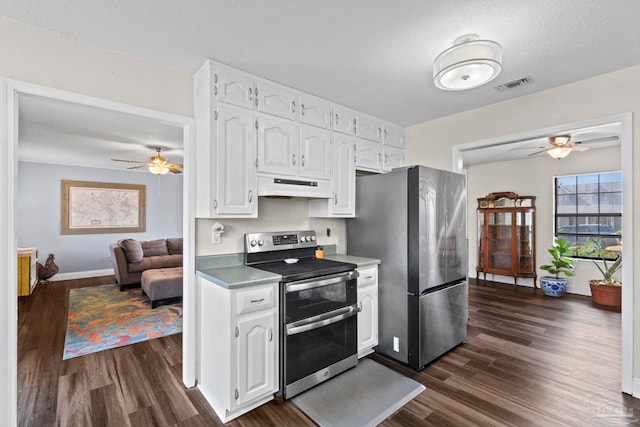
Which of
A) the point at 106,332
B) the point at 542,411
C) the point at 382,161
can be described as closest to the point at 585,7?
the point at 382,161

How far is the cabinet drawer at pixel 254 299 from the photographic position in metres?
1.95

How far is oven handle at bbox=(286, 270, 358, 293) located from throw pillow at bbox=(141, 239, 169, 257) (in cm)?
484

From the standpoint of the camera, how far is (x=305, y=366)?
224 cm

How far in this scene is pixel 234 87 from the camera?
2.32m

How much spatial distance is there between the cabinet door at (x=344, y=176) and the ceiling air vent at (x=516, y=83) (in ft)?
4.71

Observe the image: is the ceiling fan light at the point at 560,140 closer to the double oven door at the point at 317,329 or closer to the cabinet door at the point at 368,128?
the cabinet door at the point at 368,128

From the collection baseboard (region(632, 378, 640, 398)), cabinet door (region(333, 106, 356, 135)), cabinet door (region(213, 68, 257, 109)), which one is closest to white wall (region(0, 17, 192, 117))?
cabinet door (region(213, 68, 257, 109))

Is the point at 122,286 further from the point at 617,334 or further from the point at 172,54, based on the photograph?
the point at 617,334

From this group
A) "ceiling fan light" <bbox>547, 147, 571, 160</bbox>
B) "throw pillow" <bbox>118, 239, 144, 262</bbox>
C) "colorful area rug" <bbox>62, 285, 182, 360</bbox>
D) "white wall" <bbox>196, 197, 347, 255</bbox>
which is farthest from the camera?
"throw pillow" <bbox>118, 239, 144, 262</bbox>

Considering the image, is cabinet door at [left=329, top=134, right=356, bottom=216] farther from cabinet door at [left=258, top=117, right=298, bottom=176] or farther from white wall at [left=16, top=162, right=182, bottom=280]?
white wall at [left=16, top=162, right=182, bottom=280]

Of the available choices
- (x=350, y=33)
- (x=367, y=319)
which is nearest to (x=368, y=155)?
(x=350, y=33)

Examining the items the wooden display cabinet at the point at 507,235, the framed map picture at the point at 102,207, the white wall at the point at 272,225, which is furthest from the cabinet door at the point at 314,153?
the framed map picture at the point at 102,207

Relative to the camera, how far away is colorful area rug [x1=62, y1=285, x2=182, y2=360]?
3.12 metres

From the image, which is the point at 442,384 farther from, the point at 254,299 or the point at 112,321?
the point at 112,321
